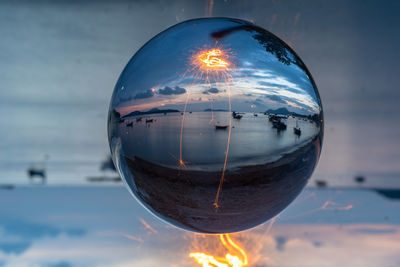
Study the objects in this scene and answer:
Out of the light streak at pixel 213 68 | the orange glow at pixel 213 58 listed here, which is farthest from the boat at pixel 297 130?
the orange glow at pixel 213 58

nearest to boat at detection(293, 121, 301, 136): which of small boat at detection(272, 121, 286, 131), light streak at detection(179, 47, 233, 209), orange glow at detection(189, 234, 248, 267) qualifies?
small boat at detection(272, 121, 286, 131)

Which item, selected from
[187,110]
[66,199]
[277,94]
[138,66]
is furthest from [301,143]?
[66,199]

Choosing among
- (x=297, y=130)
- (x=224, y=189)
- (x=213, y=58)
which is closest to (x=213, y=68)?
(x=213, y=58)

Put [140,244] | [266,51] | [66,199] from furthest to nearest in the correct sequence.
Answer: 1. [66,199]
2. [140,244]
3. [266,51]

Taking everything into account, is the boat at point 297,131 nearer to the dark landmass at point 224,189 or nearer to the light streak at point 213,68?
the dark landmass at point 224,189

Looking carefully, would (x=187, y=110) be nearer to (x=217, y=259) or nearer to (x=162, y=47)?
(x=162, y=47)

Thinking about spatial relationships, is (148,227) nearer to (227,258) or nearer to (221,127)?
(227,258)
